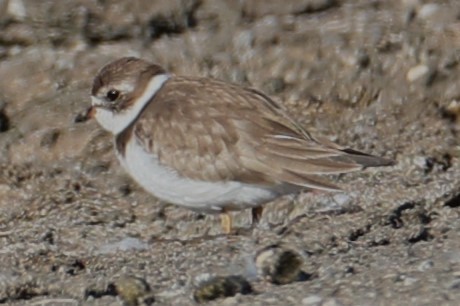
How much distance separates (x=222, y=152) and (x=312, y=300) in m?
1.25

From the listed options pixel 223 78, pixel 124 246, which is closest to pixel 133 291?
pixel 124 246

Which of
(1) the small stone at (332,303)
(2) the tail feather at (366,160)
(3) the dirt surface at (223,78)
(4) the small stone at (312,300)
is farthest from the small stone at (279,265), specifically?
(3) the dirt surface at (223,78)

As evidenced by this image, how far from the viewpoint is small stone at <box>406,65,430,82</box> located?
8.80 meters

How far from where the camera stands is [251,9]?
8828 millimetres

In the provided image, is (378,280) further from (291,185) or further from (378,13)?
(378,13)

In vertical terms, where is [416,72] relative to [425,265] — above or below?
above

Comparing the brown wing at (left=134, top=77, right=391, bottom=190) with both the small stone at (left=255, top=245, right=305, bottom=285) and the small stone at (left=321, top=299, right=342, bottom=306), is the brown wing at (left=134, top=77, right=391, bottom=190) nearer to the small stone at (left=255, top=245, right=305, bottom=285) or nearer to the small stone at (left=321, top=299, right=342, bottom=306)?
the small stone at (left=255, top=245, right=305, bottom=285)

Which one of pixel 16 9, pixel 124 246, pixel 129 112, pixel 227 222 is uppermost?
pixel 16 9

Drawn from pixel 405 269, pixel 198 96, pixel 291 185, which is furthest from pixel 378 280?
pixel 198 96

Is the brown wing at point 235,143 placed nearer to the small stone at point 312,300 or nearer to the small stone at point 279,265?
the small stone at point 279,265

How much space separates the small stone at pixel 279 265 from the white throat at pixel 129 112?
1.15m

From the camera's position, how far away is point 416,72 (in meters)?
8.82

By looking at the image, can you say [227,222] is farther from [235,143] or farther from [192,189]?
[235,143]

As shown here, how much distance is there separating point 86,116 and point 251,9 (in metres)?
1.73
